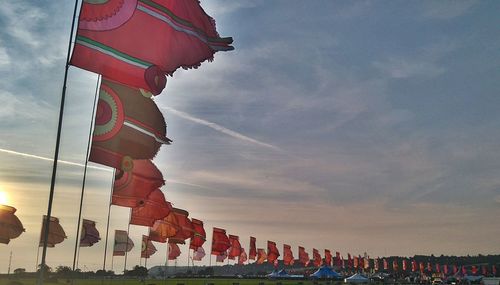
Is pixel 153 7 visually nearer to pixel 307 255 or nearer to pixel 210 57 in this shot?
pixel 210 57

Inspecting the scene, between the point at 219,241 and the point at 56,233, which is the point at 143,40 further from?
the point at 219,241

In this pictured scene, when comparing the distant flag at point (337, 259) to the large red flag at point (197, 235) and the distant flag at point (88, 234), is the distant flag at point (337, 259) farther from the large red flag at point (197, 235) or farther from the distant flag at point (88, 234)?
the distant flag at point (88, 234)

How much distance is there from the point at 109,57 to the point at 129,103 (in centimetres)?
289

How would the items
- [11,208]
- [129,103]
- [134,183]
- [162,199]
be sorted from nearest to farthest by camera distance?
1. [129,103]
2. [134,183]
3. [162,199]
4. [11,208]

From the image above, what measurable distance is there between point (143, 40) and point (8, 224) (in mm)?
29801

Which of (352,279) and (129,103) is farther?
(352,279)

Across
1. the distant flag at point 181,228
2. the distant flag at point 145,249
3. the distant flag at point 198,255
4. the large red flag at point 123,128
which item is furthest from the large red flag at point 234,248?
the large red flag at point 123,128

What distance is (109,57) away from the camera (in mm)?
15180

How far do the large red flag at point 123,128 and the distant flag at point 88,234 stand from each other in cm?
3339

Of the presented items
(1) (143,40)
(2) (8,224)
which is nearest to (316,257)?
(2) (8,224)

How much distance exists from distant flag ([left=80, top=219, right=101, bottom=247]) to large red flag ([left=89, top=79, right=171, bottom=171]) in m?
33.4

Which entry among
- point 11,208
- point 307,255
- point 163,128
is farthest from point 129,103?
point 307,255

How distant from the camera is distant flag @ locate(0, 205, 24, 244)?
39656 mm

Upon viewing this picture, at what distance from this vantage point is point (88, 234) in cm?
4962
